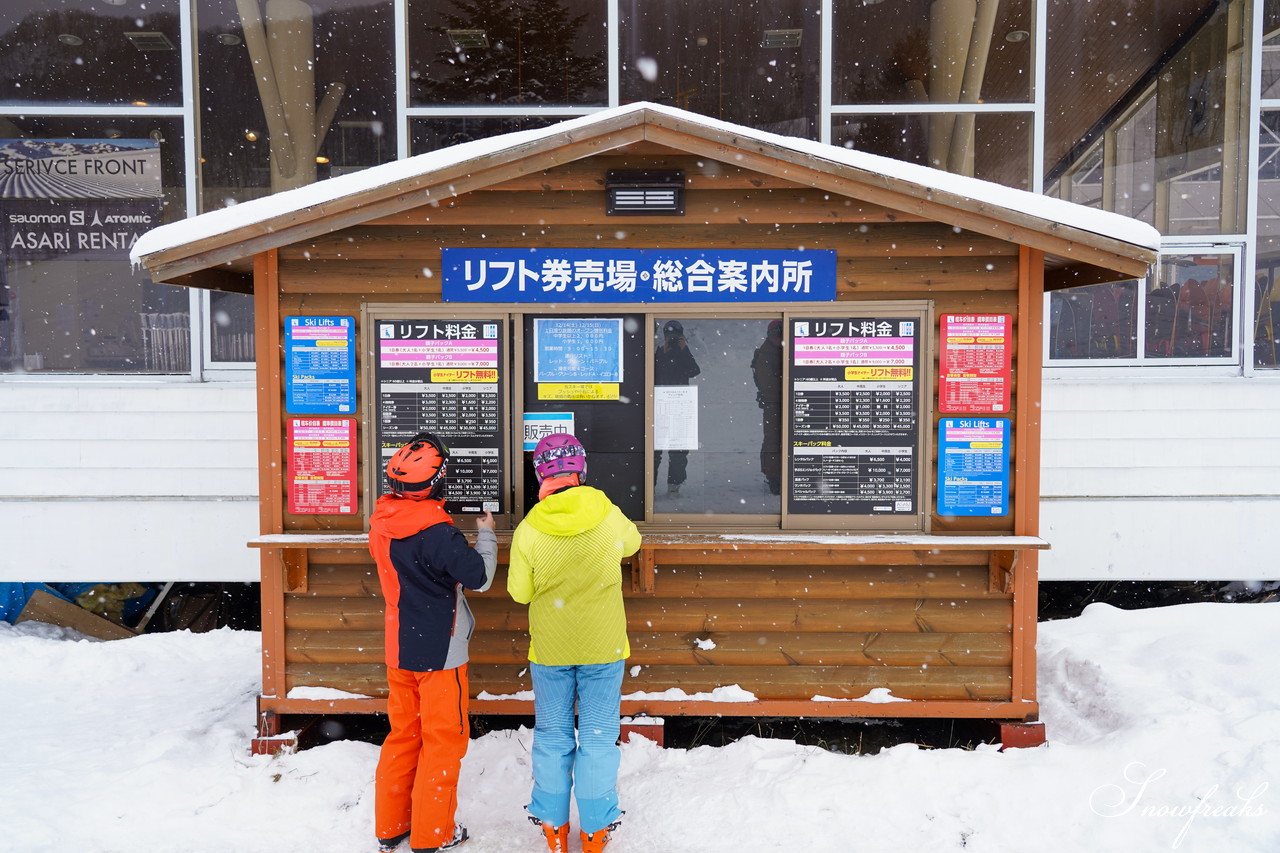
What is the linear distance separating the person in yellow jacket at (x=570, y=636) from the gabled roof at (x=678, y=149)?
5.65 feet

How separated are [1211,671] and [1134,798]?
5.41 ft

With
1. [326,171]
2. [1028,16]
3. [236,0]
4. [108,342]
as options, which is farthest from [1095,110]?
[108,342]

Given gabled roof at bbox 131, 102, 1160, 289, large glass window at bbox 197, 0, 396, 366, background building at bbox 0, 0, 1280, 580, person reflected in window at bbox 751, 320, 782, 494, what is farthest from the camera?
large glass window at bbox 197, 0, 396, 366

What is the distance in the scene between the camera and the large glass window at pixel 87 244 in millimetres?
6531

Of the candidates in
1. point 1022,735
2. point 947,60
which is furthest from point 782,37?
point 1022,735

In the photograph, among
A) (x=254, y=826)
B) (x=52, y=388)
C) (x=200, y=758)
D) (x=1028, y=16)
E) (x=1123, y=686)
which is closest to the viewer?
(x=254, y=826)

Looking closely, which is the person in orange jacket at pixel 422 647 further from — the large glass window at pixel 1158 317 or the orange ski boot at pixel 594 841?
the large glass window at pixel 1158 317

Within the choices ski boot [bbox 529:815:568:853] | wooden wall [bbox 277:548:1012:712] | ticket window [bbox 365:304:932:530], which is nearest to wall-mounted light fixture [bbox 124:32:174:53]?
ticket window [bbox 365:304:932:530]

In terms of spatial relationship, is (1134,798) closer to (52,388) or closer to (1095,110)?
(1095,110)

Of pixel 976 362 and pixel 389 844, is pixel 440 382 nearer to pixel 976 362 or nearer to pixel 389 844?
pixel 389 844

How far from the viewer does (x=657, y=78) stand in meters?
7.00

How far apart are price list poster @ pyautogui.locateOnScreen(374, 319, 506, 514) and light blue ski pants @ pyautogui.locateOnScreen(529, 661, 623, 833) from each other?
4.38 feet

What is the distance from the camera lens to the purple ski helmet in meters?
3.66

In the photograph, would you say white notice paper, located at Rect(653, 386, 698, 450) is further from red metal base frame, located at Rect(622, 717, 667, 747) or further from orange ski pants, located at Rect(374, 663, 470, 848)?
orange ski pants, located at Rect(374, 663, 470, 848)
